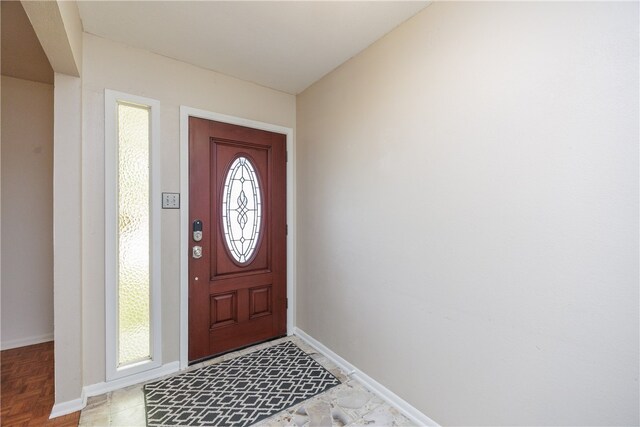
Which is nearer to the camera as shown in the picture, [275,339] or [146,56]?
[146,56]

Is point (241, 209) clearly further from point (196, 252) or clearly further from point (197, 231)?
point (196, 252)

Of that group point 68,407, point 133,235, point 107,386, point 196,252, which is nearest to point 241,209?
point 196,252

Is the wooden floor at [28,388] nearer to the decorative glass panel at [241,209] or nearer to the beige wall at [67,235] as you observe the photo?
the beige wall at [67,235]

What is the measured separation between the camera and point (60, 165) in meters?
1.83

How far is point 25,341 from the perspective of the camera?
2703 mm

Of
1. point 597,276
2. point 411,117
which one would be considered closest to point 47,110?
point 411,117

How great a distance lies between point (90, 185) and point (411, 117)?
2249 millimetres

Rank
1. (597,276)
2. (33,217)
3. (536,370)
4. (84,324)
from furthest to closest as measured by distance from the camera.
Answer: (33,217) → (84,324) → (536,370) → (597,276)

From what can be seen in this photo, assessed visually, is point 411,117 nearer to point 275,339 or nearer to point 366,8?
point 366,8

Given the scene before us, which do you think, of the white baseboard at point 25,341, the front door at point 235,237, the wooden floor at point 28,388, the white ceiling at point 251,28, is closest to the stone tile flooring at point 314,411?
the wooden floor at point 28,388

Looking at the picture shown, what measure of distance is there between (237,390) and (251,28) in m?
2.54

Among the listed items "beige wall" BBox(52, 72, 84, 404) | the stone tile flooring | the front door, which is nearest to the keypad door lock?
the front door

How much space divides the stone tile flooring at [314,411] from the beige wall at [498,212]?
17 centimetres

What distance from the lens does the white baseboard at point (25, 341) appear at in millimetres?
2632
